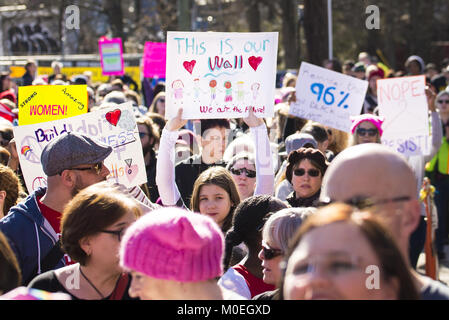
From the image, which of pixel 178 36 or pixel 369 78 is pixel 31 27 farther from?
pixel 178 36

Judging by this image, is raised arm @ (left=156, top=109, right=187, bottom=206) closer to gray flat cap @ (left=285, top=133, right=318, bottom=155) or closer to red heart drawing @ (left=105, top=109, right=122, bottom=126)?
red heart drawing @ (left=105, top=109, right=122, bottom=126)

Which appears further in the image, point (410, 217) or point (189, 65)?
point (189, 65)

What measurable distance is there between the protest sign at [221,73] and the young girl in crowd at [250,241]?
63.7 inches

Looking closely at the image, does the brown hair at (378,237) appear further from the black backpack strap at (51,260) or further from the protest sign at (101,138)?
the protest sign at (101,138)

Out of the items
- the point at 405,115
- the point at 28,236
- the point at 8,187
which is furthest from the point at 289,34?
the point at 28,236

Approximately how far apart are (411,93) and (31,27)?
31.7 meters

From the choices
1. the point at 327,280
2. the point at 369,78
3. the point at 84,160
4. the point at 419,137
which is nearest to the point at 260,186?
the point at 84,160

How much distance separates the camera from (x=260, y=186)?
517 cm

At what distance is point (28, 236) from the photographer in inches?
149

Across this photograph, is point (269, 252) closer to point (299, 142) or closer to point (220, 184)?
point (220, 184)

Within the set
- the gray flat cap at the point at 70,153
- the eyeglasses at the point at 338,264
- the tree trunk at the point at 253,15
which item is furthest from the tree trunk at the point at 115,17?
the eyeglasses at the point at 338,264

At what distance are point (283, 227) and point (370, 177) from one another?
1002mm

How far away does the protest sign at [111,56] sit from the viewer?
48.1ft

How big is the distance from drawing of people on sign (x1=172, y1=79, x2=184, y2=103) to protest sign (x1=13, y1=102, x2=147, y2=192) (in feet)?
1.12
